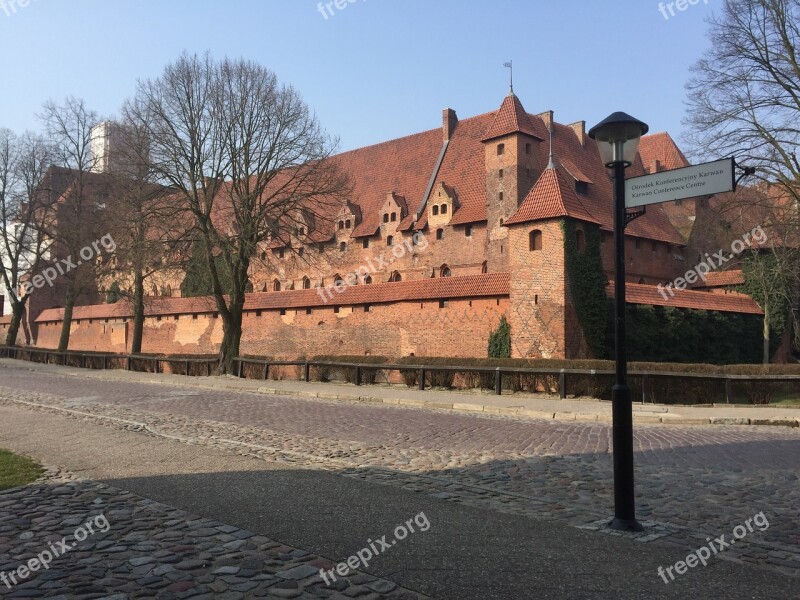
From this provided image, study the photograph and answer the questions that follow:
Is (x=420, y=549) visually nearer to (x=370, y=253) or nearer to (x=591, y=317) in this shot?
(x=591, y=317)

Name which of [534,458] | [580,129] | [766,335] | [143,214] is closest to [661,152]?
[580,129]

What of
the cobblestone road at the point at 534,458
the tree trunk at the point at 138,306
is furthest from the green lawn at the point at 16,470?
the tree trunk at the point at 138,306

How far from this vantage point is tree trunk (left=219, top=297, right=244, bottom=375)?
2761 cm

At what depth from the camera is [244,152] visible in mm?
26750

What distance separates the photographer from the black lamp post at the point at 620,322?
559 centimetres

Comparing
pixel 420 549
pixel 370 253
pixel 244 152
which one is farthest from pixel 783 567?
pixel 370 253

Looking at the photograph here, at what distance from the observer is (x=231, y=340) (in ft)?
91.6

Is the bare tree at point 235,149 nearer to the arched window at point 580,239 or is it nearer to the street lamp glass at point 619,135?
the arched window at point 580,239

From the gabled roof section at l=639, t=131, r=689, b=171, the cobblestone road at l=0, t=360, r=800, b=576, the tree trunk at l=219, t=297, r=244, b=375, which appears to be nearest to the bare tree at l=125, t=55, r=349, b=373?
the tree trunk at l=219, t=297, r=244, b=375

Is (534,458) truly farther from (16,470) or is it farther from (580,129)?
(580,129)

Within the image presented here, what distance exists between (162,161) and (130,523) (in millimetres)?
22930

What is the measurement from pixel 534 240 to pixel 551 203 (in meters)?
1.54

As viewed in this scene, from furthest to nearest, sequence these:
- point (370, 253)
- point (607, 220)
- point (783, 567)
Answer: point (370, 253), point (607, 220), point (783, 567)

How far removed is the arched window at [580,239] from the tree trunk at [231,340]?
14.6 meters
